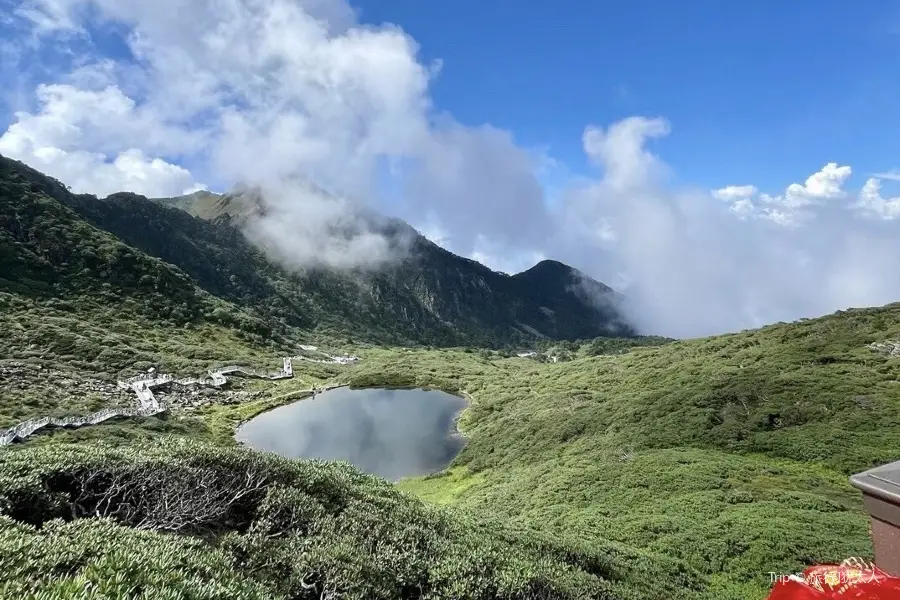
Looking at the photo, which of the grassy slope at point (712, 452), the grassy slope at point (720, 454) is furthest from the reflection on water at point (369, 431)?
the grassy slope at point (720, 454)

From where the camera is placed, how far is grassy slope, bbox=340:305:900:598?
18609 mm

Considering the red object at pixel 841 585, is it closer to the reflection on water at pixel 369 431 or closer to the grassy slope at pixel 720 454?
the grassy slope at pixel 720 454

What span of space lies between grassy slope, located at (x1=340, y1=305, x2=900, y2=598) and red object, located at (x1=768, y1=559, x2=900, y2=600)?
49.5 feet

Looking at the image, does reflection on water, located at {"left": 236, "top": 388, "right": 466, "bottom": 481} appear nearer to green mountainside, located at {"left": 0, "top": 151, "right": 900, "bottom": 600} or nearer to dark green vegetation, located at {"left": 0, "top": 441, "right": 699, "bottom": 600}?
green mountainside, located at {"left": 0, "top": 151, "right": 900, "bottom": 600}

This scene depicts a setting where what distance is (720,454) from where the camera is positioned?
30500mm

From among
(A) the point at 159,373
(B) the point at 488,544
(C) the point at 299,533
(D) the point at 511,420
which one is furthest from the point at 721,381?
(A) the point at 159,373

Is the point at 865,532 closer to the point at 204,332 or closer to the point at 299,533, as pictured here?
the point at 299,533

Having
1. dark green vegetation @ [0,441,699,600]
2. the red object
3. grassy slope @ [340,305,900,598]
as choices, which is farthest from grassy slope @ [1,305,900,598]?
the red object

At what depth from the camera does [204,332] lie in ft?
431

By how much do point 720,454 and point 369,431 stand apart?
5019 centimetres

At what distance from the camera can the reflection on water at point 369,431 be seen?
58000 millimetres

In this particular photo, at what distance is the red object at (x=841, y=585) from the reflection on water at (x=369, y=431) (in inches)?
1952

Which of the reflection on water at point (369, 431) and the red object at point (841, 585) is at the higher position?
the red object at point (841, 585)

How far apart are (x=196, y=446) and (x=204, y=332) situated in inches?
5283
